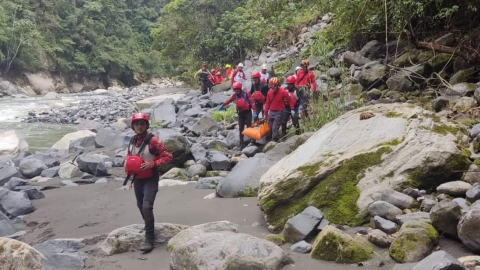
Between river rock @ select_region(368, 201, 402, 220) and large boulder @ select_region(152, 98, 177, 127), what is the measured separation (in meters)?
10.00

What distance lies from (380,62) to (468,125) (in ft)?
16.1

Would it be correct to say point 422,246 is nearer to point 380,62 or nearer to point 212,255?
point 212,255

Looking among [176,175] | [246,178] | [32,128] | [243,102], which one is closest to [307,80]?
[243,102]

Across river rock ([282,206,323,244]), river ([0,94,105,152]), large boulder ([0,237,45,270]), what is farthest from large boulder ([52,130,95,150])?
river rock ([282,206,323,244])

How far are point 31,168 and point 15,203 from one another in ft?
9.60

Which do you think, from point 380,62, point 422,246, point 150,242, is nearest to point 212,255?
point 150,242

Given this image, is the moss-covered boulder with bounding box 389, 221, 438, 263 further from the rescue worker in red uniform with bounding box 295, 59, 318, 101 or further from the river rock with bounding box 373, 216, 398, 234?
the rescue worker in red uniform with bounding box 295, 59, 318, 101

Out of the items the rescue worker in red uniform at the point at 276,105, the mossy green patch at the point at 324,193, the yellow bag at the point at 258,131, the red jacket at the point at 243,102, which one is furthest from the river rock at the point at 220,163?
the mossy green patch at the point at 324,193

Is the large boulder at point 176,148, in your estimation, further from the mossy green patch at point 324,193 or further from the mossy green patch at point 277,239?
the mossy green patch at point 277,239

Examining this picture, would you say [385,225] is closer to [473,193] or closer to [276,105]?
[473,193]

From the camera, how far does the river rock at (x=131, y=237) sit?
187 inches

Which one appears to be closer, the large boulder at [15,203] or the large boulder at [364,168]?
the large boulder at [364,168]

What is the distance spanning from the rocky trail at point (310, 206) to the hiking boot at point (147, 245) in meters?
0.08

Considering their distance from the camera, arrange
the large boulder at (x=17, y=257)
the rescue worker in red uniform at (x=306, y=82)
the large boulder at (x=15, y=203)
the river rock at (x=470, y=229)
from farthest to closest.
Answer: the rescue worker in red uniform at (x=306, y=82) → the large boulder at (x=15, y=203) → the large boulder at (x=17, y=257) → the river rock at (x=470, y=229)
